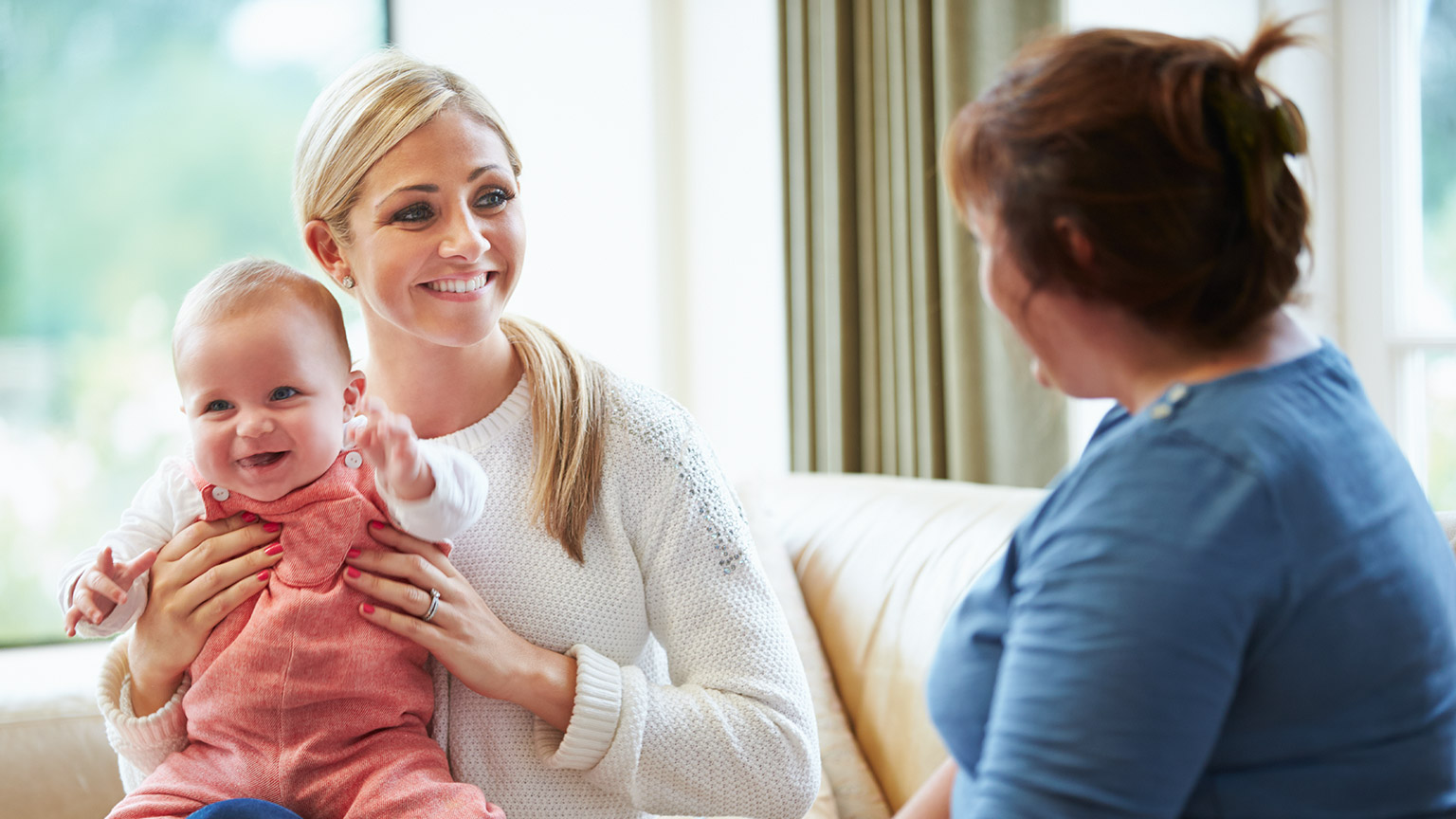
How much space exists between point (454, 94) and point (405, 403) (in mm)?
387

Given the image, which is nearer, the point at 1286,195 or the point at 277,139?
the point at 1286,195

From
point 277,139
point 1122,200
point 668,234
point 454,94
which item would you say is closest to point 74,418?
point 277,139

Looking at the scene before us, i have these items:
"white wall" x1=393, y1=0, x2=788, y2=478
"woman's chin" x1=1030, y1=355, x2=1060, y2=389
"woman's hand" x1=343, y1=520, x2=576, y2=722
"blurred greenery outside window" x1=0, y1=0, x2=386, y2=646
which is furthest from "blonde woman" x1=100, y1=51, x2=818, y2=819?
"white wall" x1=393, y1=0, x2=788, y2=478

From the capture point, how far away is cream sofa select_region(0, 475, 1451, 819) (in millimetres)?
1812

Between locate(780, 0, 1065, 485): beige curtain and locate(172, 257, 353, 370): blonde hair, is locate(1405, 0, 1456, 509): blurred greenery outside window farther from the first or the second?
locate(172, 257, 353, 370): blonde hair

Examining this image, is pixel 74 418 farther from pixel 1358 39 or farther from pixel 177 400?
pixel 1358 39

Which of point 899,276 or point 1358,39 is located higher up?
point 1358,39

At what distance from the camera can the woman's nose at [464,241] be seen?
1294 millimetres

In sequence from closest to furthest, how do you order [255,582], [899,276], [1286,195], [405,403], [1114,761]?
[1114,761] < [1286,195] < [255,582] < [405,403] < [899,276]

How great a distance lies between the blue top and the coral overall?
2.29 feet

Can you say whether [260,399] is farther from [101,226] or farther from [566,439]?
[101,226]

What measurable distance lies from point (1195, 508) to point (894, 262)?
1862mm

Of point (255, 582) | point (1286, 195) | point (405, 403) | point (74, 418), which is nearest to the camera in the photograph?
point (1286, 195)

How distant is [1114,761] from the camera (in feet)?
2.27
